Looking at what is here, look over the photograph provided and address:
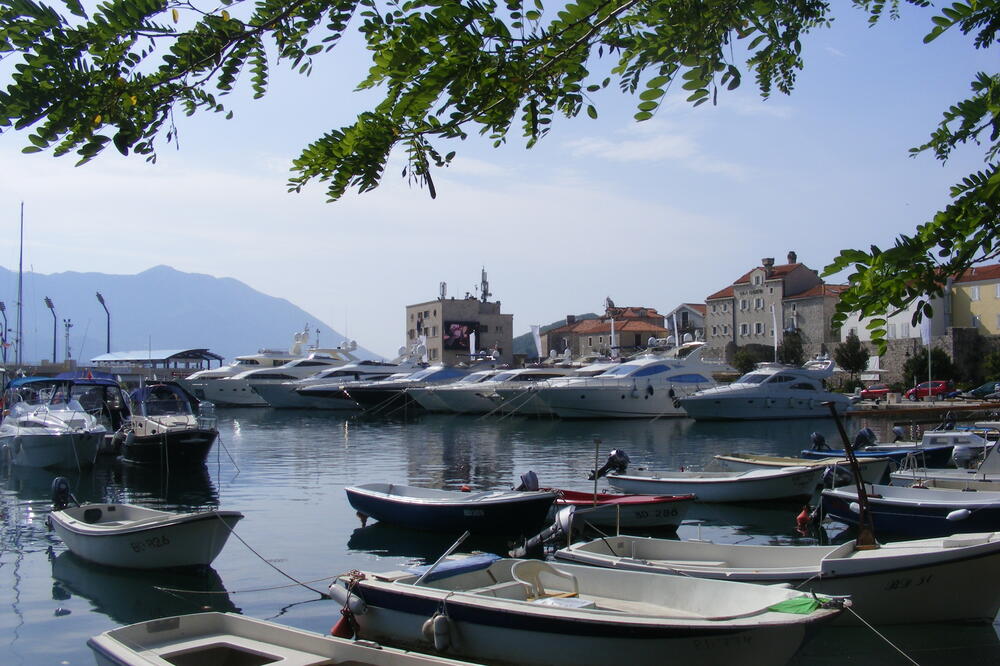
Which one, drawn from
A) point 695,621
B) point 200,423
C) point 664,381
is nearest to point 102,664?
point 695,621

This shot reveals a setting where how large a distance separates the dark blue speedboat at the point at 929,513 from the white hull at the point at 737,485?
13.6ft

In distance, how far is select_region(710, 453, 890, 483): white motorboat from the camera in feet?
66.6

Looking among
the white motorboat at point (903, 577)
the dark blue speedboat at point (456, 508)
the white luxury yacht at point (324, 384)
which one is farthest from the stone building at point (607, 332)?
the white motorboat at point (903, 577)

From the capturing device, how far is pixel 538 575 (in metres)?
11.4

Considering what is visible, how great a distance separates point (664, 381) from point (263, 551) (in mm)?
38974

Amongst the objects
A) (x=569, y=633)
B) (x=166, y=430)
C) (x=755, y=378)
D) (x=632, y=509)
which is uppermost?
(x=755, y=378)

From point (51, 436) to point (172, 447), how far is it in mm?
3889

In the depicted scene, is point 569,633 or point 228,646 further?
point 569,633

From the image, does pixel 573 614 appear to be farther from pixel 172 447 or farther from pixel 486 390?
pixel 486 390

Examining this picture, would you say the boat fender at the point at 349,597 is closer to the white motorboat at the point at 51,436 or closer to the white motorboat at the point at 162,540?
the white motorboat at the point at 162,540

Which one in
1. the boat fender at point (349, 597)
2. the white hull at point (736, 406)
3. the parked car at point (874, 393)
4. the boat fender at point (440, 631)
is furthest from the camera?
the parked car at point (874, 393)

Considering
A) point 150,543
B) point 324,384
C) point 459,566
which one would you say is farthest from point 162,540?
point 324,384

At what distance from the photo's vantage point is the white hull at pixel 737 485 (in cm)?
2067

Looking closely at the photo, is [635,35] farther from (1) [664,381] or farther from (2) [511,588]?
(1) [664,381]
